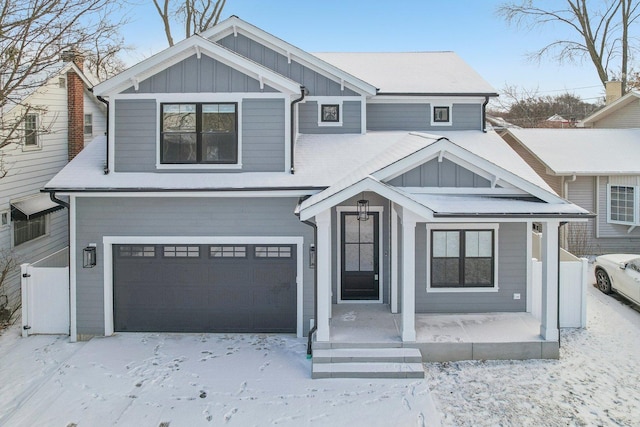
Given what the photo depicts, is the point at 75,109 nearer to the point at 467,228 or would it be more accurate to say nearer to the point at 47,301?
the point at 47,301

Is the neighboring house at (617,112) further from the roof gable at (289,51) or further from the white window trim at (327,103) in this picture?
the white window trim at (327,103)

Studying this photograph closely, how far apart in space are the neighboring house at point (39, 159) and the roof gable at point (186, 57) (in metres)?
2.10

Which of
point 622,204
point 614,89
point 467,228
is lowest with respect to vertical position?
point 467,228

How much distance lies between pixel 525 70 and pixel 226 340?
99.9ft

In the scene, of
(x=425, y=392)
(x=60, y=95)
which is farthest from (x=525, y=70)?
(x=425, y=392)

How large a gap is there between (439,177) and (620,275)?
19.5 ft

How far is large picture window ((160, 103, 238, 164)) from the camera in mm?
11469

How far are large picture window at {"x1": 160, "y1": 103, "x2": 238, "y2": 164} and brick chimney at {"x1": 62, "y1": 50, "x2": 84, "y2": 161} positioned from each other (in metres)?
6.06

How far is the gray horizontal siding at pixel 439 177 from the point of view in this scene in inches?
423

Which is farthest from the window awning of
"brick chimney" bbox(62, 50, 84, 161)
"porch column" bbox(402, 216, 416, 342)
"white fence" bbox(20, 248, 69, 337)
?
"porch column" bbox(402, 216, 416, 342)

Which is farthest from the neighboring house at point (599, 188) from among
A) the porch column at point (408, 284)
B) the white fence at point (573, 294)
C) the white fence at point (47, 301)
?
the white fence at point (47, 301)

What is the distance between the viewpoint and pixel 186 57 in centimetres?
1133

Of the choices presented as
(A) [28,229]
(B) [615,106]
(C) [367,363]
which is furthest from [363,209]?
(B) [615,106]

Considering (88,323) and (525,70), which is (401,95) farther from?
(525,70)
